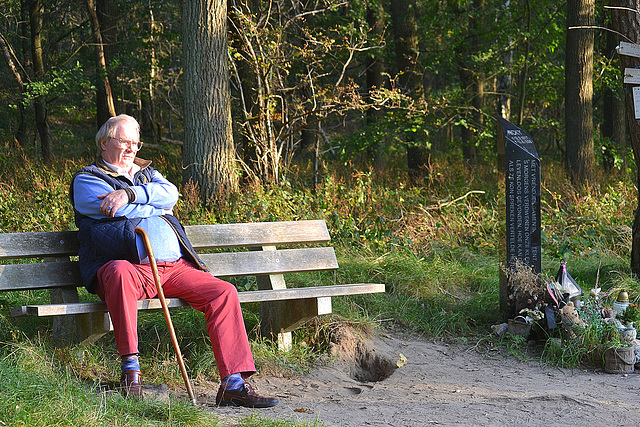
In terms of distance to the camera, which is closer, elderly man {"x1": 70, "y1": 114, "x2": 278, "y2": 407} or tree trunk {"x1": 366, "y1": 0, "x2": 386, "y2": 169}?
elderly man {"x1": 70, "y1": 114, "x2": 278, "y2": 407}

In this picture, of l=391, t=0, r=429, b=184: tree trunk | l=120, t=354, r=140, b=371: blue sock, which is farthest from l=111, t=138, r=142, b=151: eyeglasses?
l=391, t=0, r=429, b=184: tree trunk

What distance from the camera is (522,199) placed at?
5.06 metres

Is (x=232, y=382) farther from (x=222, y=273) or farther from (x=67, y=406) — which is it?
(x=222, y=273)

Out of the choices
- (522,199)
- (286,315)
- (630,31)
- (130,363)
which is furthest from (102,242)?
(630,31)

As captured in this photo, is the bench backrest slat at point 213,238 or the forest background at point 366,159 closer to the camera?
the bench backrest slat at point 213,238

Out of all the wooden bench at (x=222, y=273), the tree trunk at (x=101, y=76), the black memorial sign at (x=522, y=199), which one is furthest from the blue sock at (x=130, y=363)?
the tree trunk at (x=101, y=76)

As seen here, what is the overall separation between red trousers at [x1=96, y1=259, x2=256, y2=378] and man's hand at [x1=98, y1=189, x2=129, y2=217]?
0.29 metres

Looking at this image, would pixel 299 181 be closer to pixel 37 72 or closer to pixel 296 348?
pixel 296 348

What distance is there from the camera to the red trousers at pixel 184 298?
3.35 m

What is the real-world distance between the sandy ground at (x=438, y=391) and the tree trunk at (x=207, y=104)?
3.27m

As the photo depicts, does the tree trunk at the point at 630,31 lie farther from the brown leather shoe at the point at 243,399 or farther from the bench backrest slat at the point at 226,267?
the brown leather shoe at the point at 243,399

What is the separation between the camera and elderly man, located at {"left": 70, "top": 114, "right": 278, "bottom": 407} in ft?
11.1

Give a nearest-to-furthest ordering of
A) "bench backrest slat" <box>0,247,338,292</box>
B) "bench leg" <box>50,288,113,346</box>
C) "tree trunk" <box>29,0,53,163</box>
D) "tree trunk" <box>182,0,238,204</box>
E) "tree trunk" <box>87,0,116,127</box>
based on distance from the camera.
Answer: "bench leg" <box>50,288,113,346</box> → "bench backrest slat" <box>0,247,338,292</box> → "tree trunk" <box>182,0,238,204</box> → "tree trunk" <box>87,0,116,127</box> → "tree trunk" <box>29,0,53,163</box>

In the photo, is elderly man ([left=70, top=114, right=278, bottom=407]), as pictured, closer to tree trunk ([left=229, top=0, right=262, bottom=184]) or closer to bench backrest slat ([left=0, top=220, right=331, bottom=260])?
bench backrest slat ([left=0, top=220, right=331, bottom=260])
